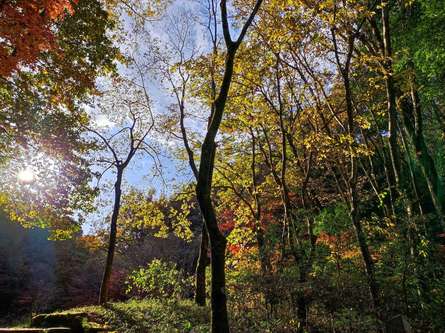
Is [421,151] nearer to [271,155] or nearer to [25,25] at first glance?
[271,155]

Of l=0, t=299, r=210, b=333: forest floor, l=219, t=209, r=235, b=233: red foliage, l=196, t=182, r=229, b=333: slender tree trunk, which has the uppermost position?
l=219, t=209, r=235, b=233: red foliage

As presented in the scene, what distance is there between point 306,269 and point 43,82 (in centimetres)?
962

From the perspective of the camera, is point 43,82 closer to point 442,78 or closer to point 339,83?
point 339,83

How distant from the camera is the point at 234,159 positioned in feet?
53.2

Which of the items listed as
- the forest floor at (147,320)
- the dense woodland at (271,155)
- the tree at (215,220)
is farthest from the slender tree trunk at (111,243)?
the tree at (215,220)

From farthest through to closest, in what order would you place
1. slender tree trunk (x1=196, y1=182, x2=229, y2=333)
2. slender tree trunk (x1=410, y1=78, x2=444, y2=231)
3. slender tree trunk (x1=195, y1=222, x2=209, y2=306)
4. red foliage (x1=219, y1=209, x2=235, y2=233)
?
red foliage (x1=219, y1=209, x2=235, y2=233) → slender tree trunk (x1=195, y1=222, x2=209, y2=306) → slender tree trunk (x1=410, y1=78, x2=444, y2=231) → slender tree trunk (x1=196, y1=182, x2=229, y2=333)

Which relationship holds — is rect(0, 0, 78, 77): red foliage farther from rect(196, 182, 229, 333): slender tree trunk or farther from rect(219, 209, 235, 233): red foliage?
rect(219, 209, 235, 233): red foliage

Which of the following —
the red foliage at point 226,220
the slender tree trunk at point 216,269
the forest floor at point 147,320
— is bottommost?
the forest floor at point 147,320

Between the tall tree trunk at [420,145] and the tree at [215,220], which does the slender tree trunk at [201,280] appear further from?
the tall tree trunk at [420,145]

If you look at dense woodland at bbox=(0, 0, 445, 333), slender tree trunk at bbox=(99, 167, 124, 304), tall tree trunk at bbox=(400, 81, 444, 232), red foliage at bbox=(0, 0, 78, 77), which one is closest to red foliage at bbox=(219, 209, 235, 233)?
dense woodland at bbox=(0, 0, 445, 333)

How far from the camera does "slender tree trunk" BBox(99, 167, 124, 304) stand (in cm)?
1491

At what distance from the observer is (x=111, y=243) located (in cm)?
1586

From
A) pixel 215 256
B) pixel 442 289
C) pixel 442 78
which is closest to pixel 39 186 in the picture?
pixel 215 256

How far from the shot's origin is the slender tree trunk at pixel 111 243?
14.9m
